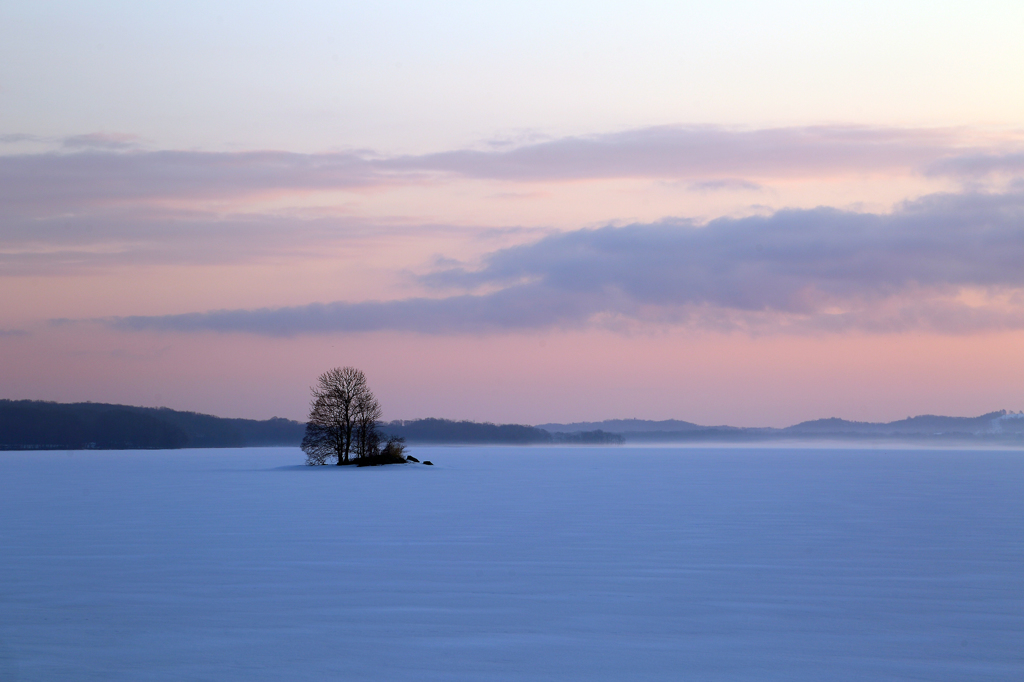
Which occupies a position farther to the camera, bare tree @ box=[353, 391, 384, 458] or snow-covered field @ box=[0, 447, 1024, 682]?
bare tree @ box=[353, 391, 384, 458]

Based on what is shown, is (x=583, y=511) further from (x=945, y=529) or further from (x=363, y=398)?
(x=363, y=398)

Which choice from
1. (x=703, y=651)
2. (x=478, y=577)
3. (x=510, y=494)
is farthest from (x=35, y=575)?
(x=510, y=494)

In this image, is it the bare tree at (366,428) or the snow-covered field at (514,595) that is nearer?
the snow-covered field at (514,595)

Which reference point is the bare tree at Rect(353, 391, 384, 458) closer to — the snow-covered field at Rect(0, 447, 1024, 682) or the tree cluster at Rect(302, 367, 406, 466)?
the tree cluster at Rect(302, 367, 406, 466)

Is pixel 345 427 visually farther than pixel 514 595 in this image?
Yes

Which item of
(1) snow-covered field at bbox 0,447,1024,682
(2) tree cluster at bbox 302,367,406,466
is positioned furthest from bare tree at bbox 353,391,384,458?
(1) snow-covered field at bbox 0,447,1024,682

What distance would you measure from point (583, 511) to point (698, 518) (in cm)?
418

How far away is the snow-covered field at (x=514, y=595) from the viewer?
11.0 meters

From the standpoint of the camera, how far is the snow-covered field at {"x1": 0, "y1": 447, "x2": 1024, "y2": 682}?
433 inches

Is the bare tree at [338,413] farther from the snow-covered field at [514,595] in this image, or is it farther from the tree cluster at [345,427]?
the snow-covered field at [514,595]

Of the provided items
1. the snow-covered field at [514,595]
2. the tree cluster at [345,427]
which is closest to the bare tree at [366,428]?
the tree cluster at [345,427]

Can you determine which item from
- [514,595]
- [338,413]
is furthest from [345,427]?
[514,595]

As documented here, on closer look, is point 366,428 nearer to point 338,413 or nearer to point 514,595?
point 338,413

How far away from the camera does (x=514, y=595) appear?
49.7 feet
